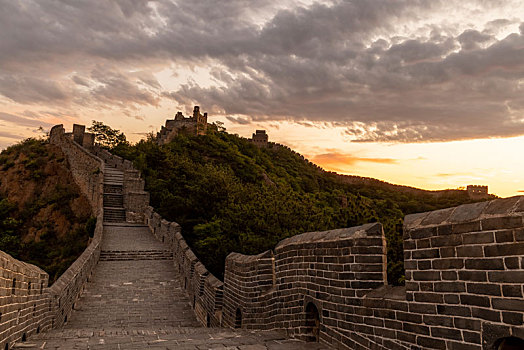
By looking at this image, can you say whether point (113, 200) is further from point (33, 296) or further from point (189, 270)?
point (33, 296)

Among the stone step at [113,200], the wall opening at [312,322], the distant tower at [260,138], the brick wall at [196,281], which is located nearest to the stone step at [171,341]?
the wall opening at [312,322]

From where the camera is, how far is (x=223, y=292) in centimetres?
1062

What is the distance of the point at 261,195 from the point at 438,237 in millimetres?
14362

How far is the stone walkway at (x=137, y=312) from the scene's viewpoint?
20.0 ft

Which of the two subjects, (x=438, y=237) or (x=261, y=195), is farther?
(x=261, y=195)

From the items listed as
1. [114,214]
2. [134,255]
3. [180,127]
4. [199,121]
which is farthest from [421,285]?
[199,121]

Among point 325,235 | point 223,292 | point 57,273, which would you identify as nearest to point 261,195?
point 223,292

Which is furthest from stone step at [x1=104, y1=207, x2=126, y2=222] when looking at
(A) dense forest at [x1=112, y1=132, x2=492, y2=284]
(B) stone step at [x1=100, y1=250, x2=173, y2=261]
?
(B) stone step at [x1=100, y1=250, x2=173, y2=261]

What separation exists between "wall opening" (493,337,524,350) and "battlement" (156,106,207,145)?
4833 centimetres

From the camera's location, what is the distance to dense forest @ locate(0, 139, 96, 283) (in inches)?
1025

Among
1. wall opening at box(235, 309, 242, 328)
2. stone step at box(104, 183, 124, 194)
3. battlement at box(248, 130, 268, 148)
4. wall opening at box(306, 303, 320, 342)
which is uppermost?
battlement at box(248, 130, 268, 148)

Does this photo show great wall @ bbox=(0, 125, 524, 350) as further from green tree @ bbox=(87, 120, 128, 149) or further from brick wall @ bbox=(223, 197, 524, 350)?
green tree @ bbox=(87, 120, 128, 149)

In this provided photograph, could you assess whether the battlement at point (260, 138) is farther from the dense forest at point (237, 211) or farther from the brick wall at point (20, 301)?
the brick wall at point (20, 301)

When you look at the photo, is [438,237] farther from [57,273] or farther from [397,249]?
[57,273]
